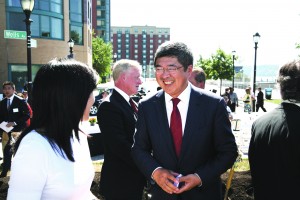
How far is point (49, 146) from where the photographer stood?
1.71 metres

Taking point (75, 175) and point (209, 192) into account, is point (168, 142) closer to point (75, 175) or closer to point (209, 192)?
point (209, 192)

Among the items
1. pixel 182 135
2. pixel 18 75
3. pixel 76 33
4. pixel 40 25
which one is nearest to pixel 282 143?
pixel 182 135

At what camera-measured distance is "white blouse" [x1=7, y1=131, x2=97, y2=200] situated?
156cm

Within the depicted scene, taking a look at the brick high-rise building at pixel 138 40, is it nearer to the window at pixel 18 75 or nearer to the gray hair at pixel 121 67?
the window at pixel 18 75

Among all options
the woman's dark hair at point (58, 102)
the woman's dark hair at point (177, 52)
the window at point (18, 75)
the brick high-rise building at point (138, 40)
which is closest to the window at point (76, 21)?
the window at point (18, 75)

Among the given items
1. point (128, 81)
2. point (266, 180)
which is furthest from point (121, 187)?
point (266, 180)

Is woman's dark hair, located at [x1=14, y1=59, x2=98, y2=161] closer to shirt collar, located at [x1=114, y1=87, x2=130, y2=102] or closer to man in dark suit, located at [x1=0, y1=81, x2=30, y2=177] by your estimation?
shirt collar, located at [x1=114, y1=87, x2=130, y2=102]

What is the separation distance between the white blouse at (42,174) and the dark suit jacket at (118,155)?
111 cm

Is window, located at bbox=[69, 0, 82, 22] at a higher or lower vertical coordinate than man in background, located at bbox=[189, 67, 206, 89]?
higher

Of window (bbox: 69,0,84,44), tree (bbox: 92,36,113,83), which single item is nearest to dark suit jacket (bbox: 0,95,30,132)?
window (bbox: 69,0,84,44)

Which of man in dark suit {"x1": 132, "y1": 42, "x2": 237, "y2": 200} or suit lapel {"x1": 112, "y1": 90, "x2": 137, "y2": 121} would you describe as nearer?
man in dark suit {"x1": 132, "y1": 42, "x2": 237, "y2": 200}

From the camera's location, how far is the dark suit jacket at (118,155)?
307 centimetres

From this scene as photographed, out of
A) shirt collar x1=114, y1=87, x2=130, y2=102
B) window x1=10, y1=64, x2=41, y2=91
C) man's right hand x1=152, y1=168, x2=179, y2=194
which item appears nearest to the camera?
man's right hand x1=152, y1=168, x2=179, y2=194

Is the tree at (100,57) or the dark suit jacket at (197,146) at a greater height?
the tree at (100,57)
